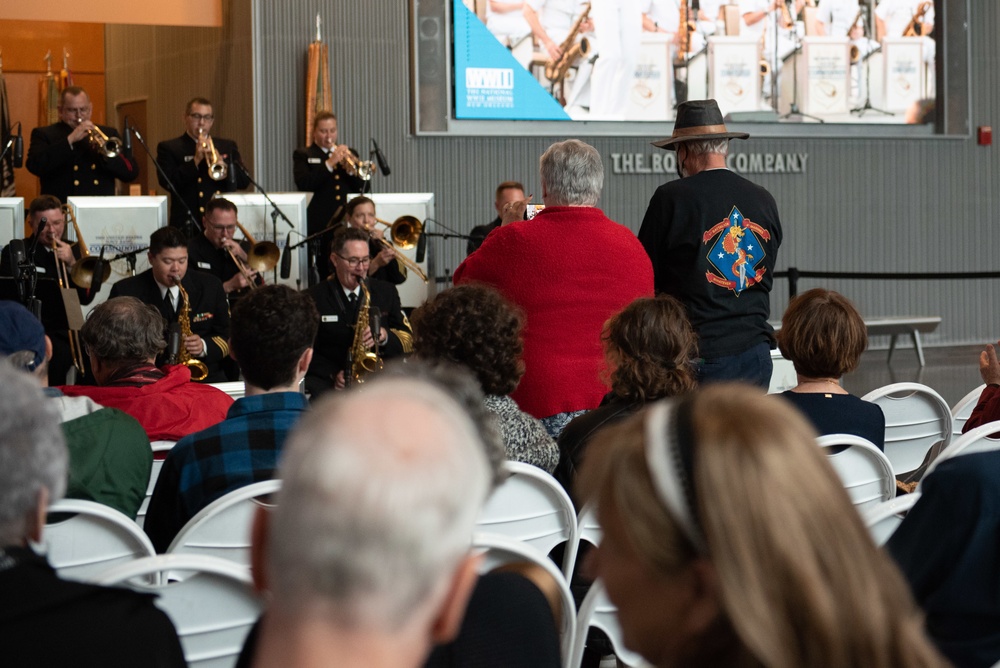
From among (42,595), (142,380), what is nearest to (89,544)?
(42,595)

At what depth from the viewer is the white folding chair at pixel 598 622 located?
192 centimetres

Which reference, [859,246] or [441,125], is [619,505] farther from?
[859,246]

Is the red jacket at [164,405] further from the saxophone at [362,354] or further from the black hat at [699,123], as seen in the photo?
the saxophone at [362,354]

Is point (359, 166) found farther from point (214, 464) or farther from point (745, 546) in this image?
point (745, 546)

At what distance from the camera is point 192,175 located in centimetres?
806

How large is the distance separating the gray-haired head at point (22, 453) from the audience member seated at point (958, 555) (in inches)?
39.8

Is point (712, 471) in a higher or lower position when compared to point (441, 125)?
lower

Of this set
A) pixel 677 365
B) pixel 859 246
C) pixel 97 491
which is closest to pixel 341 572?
pixel 97 491

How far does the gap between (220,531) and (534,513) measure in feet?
2.10

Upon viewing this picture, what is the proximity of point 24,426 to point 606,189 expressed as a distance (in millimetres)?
9144

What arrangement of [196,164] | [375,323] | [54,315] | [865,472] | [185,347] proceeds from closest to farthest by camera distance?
1. [865,472]
2. [375,323]
3. [185,347]
4. [54,315]
5. [196,164]

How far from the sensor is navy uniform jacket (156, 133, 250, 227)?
8016 mm

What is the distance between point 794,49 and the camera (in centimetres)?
1023

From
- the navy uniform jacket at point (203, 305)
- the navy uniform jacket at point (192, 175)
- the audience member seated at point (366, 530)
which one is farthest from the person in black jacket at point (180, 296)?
the audience member seated at point (366, 530)
